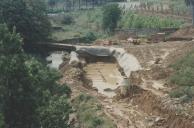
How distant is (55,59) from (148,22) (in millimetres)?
22031

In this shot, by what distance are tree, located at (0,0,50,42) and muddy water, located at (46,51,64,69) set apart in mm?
3015

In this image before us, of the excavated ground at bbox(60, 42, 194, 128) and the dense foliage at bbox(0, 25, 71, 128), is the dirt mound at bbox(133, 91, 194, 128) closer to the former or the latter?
the excavated ground at bbox(60, 42, 194, 128)

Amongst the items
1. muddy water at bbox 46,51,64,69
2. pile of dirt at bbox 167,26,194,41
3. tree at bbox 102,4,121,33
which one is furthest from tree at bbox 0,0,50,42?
pile of dirt at bbox 167,26,194,41

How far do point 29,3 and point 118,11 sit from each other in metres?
14.3

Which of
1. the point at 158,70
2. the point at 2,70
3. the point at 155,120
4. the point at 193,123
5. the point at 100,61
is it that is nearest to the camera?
the point at 2,70

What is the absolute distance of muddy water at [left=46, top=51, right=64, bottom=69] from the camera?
4804cm

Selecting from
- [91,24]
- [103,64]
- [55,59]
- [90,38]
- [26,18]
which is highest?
[26,18]

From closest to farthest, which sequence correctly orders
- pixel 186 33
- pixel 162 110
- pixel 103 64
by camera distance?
pixel 162 110 → pixel 103 64 → pixel 186 33

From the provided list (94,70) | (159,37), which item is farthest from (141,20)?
(94,70)

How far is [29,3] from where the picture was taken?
56531 mm

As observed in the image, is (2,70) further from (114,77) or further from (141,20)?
(141,20)

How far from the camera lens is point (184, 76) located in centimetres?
3206

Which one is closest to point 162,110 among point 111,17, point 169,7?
point 111,17

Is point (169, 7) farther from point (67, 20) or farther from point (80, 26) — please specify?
point (67, 20)
